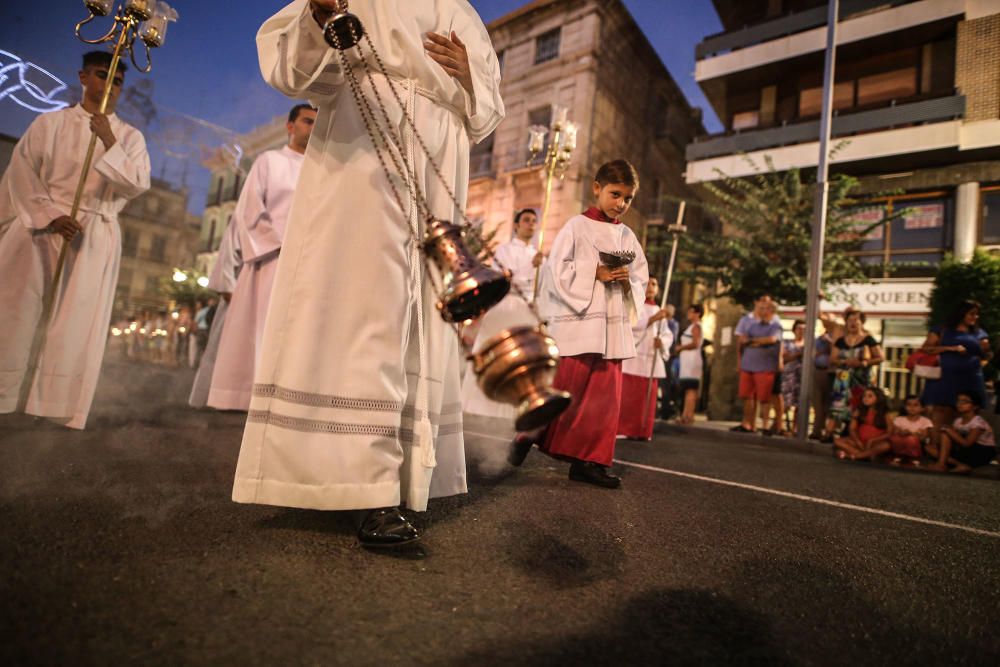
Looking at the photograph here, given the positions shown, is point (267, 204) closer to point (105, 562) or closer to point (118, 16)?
point (118, 16)

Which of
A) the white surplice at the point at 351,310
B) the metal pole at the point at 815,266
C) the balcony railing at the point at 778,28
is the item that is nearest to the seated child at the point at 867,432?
the metal pole at the point at 815,266

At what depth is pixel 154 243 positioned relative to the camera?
42562mm

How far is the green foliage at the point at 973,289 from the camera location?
358 inches

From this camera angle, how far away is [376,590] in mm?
1354

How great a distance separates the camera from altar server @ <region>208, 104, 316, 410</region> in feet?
13.0

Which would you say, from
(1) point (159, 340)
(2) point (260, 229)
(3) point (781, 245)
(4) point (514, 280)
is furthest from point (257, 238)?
(1) point (159, 340)

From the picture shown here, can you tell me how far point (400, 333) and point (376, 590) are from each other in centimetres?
74

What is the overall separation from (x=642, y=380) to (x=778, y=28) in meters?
14.5

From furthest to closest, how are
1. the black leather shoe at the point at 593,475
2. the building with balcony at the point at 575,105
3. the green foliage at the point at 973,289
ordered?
the building with balcony at the point at 575,105 < the green foliage at the point at 973,289 < the black leather shoe at the point at 593,475

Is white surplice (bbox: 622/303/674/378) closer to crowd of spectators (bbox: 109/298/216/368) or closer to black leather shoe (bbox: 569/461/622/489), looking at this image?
black leather shoe (bbox: 569/461/622/489)

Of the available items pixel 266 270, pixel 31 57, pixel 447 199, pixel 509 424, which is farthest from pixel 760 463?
pixel 31 57

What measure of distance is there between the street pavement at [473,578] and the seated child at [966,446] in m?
3.67

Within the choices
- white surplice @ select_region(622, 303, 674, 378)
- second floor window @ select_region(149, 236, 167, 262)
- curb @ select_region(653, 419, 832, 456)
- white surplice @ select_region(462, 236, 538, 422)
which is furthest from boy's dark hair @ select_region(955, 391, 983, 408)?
second floor window @ select_region(149, 236, 167, 262)

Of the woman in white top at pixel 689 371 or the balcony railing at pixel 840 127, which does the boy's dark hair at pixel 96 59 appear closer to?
the woman in white top at pixel 689 371
